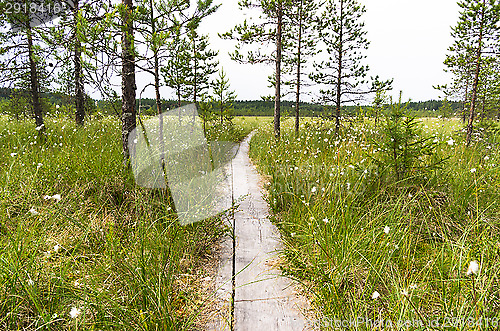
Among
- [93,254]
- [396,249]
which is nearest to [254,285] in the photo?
[396,249]

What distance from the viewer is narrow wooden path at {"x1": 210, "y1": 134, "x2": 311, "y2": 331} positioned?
2049 millimetres

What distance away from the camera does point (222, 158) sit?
7.98 m

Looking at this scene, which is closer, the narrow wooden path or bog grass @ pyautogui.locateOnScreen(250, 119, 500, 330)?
bog grass @ pyautogui.locateOnScreen(250, 119, 500, 330)

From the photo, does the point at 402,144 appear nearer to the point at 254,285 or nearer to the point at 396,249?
the point at 396,249

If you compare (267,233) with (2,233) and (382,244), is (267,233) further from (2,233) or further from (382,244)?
(2,233)

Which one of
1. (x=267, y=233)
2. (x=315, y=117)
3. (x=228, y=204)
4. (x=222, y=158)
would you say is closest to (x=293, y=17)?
(x=315, y=117)

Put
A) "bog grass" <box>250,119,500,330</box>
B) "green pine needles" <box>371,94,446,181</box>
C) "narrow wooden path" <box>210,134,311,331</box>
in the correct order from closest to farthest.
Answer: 1. "bog grass" <box>250,119,500,330</box>
2. "narrow wooden path" <box>210,134,311,331</box>
3. "green pine needles" <box>371,94,446,181</box>

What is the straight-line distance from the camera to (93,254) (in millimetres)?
2168

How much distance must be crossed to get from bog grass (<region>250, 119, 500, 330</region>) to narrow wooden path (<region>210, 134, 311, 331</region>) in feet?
0.62

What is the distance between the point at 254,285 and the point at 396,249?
1399 millimetres

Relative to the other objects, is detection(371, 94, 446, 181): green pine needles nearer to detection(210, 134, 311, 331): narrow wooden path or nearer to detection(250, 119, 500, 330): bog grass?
detection(250, 119, 500, 330): bog grass

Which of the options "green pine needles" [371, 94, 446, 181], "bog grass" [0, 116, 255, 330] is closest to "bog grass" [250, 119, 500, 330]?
"green pine needles" [371, 94, 446, 181]

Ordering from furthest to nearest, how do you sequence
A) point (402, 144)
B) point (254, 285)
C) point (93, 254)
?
1. point (402, 144)
2. point (254, 285)
3. point (93, 254)

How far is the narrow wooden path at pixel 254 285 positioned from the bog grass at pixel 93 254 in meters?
0.24
